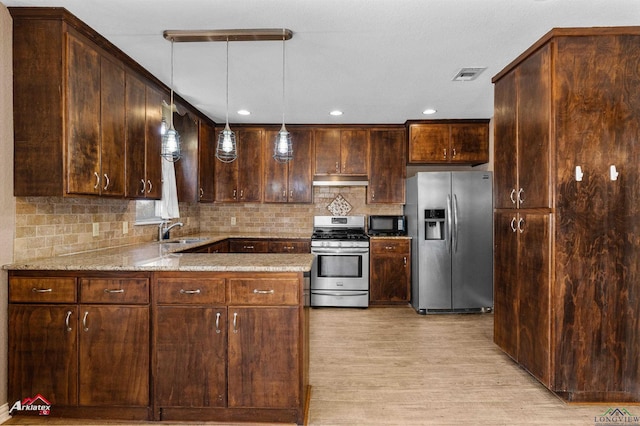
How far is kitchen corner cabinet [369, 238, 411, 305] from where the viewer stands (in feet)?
15.3

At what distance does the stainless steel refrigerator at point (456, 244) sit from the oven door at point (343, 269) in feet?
2.25

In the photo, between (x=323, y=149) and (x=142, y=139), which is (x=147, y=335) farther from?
(x=323, y=149)

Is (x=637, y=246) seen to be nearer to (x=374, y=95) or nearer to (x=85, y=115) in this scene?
(x=374, y=95)

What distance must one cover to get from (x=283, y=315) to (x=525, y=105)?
2.18 metres

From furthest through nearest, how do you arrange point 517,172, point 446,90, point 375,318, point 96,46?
A: point 375,318 → point 446,90 → point 517,172 → point 96,46

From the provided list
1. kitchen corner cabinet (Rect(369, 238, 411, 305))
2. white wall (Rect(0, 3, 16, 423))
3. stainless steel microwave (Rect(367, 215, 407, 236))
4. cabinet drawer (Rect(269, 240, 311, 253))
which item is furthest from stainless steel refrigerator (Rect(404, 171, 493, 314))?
white wall (Rect(0, 3, 16, 423))

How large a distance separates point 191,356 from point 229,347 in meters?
0.23

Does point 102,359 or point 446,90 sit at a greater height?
point 446,90

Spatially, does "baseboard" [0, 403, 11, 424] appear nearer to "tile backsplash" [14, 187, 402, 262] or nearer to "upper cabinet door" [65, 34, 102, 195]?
"tile backsplash" [14, 187, 402, 262]

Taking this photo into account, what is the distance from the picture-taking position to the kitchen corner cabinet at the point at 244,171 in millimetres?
5023

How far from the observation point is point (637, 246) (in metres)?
2.29

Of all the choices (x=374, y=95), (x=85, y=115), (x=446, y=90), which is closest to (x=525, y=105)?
(x=446, y=90)

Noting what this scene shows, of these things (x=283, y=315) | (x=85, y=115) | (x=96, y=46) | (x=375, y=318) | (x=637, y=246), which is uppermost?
(x=96, y=46)

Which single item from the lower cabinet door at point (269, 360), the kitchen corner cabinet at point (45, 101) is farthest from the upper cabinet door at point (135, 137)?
the lower cabinet door at point (269, 360)
